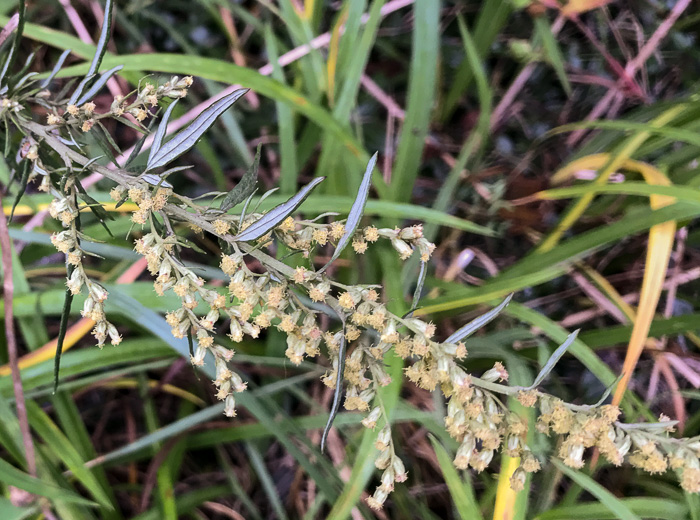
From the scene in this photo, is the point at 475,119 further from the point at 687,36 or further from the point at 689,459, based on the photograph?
the point at 689,459

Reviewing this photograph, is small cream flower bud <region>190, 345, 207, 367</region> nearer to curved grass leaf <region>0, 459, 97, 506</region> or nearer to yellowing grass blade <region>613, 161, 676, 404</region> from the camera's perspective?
curved grass leaf <region>0, 459, 97, 506</region>

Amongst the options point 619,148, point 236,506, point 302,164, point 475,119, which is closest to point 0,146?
point 302,164

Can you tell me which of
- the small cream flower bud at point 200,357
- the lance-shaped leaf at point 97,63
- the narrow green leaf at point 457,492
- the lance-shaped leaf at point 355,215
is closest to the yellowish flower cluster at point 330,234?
the lance-shaped leaf at point 355,215

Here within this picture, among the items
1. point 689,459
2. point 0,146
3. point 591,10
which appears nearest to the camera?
point 689,459

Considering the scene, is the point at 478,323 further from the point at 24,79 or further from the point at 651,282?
the point at 24,79

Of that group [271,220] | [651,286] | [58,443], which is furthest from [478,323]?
[58,443]

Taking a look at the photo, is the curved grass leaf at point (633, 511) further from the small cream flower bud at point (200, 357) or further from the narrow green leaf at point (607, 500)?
the small cream flower bud at point (200, 357)
